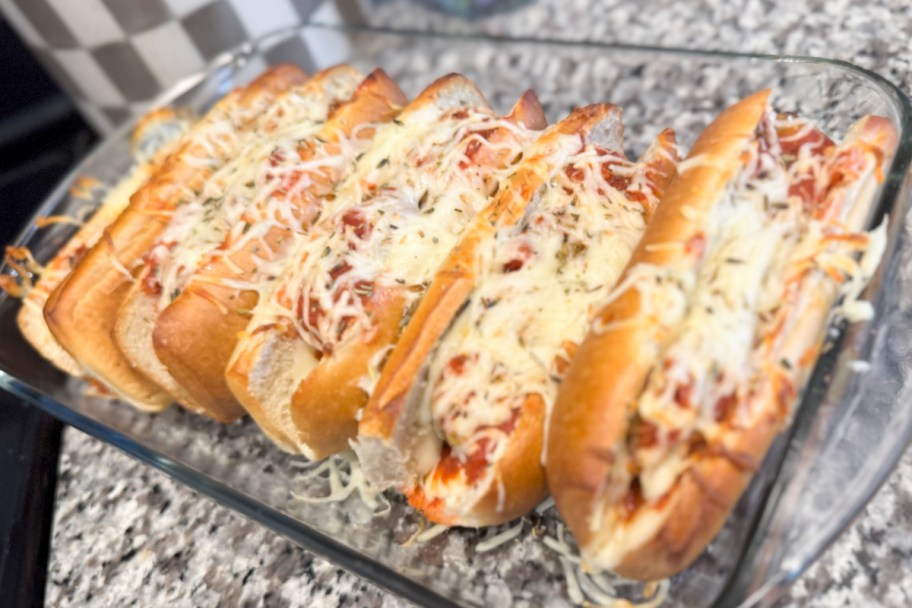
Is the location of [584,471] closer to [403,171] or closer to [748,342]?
[748,342]

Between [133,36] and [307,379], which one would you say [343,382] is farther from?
[133,36]

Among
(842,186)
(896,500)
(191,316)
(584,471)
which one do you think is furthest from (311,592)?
(842,186)

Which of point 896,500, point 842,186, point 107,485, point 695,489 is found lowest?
point 896,500

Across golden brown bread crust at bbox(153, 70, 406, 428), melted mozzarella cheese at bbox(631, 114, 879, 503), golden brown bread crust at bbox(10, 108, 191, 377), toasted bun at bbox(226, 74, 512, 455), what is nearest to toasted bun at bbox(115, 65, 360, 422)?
golden brown bread crust at bbox(153, 70, 406, 428)

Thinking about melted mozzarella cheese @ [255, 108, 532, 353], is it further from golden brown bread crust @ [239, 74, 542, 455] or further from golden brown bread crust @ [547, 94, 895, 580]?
golden brown bread crust @ [547, 94, 895, 580]

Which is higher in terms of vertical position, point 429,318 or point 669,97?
point 429,318

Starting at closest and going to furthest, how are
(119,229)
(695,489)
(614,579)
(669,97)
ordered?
1. (695,489)
2. (614,579)
3. (119,229)
4. (669,97)

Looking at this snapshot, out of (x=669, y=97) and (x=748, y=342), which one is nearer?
(x=748, y=342)
